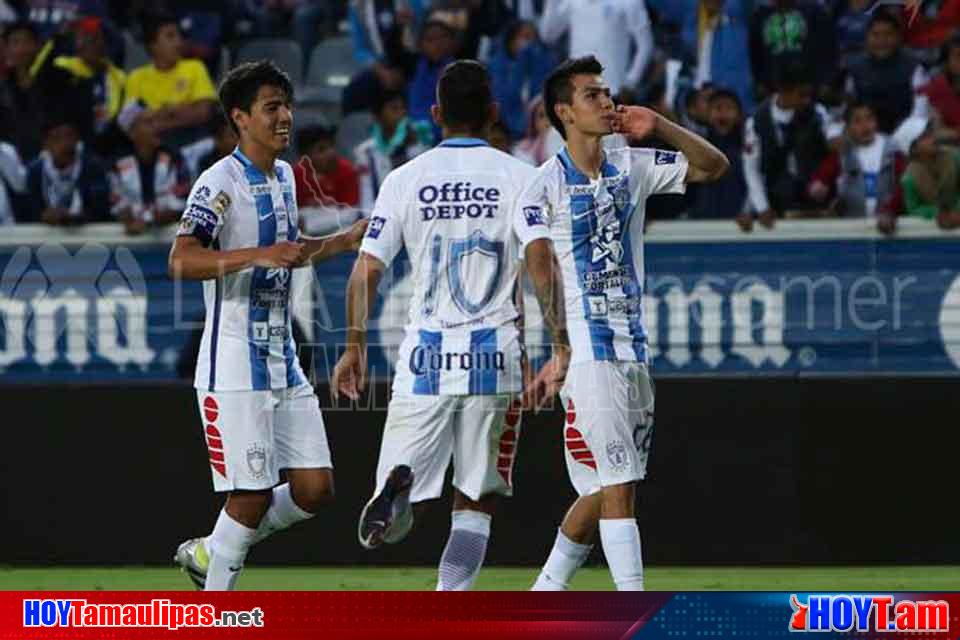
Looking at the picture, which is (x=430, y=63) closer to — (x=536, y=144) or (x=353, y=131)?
(x=353, y=131)

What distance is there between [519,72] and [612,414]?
7.27m

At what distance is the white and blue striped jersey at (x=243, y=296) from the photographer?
28.5 ft

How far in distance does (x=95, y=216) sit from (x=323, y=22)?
14.3 feet

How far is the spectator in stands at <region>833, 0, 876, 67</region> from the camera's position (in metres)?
15.5

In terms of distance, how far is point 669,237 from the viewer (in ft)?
39.9

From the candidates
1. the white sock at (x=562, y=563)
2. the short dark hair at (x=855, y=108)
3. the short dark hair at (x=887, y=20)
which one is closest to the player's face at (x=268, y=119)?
the white sock at (x=562, y=563)

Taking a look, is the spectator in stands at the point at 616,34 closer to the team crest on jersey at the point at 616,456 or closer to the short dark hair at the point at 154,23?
the short dark hair at the point at 154,23

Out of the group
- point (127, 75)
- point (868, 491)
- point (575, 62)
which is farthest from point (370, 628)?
point (127, 75)

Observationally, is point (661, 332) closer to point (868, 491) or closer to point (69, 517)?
point (868, 491)

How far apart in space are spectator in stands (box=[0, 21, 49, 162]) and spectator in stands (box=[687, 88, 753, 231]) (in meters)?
4.98

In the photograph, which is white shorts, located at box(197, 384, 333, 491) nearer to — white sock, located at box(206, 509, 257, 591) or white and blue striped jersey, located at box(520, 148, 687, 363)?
white sock, located at box(206, 509, 257, 591)

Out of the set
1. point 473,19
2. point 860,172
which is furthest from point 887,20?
point 473,19

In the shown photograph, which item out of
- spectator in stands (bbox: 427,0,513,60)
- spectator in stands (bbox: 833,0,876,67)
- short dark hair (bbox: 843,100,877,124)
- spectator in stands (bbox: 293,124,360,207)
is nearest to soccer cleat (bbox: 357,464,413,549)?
spectator in stands (bbox: 293,124,360,207)

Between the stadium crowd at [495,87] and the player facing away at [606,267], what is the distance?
3494 mm
